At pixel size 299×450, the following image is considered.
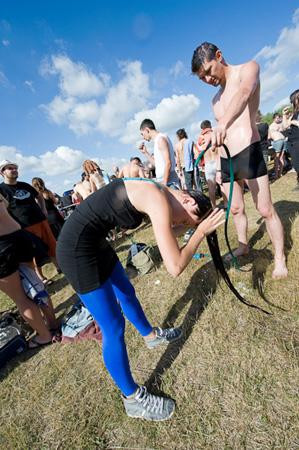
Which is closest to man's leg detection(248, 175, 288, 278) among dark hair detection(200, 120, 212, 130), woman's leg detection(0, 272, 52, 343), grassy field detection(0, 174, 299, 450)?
grassy field detection(0, 174, 299, 450)

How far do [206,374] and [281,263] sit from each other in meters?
1.47

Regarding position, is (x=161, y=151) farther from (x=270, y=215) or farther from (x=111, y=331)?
(x=111, y=331)

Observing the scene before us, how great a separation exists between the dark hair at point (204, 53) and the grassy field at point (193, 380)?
93.1 inches

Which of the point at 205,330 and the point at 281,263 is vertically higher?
the point at 281,263

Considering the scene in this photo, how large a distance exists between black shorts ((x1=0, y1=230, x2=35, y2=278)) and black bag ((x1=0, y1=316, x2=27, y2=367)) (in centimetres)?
87

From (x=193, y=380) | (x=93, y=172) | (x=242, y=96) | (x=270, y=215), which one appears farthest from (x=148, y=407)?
(x=93, y=172)

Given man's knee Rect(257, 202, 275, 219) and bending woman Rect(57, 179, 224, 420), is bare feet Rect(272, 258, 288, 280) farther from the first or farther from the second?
bending woman Rect(57, 179, 224, 420)

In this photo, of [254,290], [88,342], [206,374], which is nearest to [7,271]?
[88,342]

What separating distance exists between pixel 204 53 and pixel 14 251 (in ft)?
9.33

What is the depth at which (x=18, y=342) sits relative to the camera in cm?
283

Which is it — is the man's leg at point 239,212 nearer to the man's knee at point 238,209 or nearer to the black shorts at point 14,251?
the man's knee at point 238,209

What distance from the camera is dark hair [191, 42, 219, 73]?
2.29 meters

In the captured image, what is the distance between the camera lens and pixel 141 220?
5.33 ft

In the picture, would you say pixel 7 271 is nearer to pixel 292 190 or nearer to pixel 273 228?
pixel 273 228
